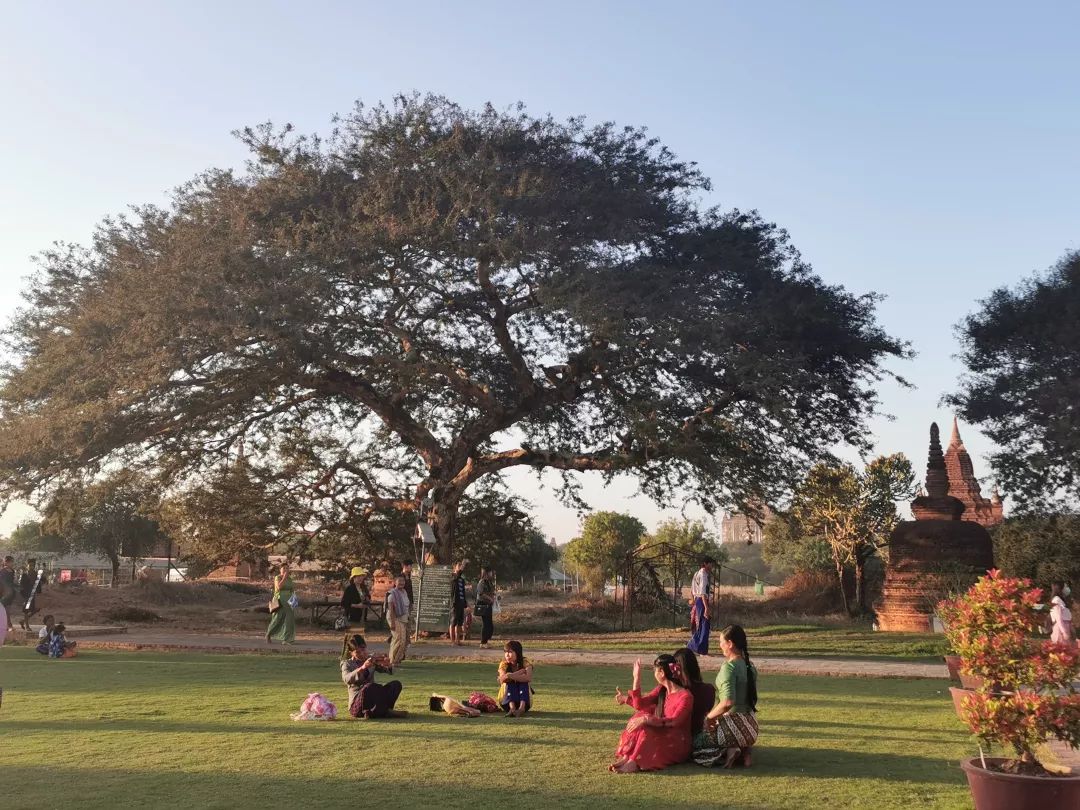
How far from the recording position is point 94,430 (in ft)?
68.4

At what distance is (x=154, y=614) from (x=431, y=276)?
14.4m

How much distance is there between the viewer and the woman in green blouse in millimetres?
8156

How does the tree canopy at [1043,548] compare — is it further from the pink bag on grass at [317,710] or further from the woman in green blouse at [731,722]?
the pink bag on grass at [317,710]

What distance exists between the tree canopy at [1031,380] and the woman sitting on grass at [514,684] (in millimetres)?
22168

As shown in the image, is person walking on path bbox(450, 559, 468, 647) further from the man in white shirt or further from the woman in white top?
the woman in white top

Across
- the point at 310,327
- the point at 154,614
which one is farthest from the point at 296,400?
the point at 154,614

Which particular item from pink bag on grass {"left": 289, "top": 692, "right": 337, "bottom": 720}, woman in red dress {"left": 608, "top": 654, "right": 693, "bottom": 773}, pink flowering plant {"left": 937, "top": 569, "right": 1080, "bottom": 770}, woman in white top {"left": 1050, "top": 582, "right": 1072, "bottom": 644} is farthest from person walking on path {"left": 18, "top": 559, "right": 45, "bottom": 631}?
pink flowering plant {"left": 937, "top": 569, "right": 1080, "bottom": 770}

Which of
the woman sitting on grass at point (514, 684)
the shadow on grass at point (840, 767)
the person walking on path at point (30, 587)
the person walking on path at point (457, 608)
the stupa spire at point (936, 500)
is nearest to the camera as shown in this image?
the shadow on grass at point (840, 767)

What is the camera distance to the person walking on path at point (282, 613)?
63.5 feet

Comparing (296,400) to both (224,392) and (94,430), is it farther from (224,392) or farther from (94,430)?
(94,430)

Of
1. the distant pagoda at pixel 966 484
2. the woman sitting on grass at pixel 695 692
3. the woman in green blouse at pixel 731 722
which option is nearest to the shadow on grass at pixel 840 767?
the woman in green blouse at pixel 731 722

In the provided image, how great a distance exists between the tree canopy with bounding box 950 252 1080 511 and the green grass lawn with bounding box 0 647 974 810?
60.2 feet

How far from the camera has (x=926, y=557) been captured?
27.2m

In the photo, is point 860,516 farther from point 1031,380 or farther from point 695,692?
point 695,692
